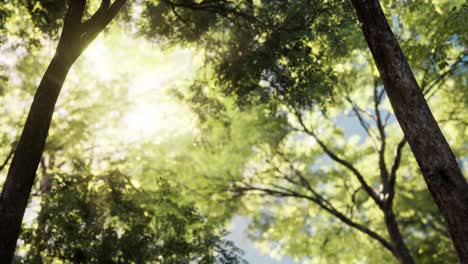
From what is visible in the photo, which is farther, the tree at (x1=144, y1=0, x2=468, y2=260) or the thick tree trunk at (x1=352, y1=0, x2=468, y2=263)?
the tree at (x1=144, y1=0, x2=468, y2=260)

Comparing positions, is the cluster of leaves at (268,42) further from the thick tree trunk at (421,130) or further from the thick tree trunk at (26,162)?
the thick tree trunk at (26,162)

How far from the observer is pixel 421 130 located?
14.8 feet

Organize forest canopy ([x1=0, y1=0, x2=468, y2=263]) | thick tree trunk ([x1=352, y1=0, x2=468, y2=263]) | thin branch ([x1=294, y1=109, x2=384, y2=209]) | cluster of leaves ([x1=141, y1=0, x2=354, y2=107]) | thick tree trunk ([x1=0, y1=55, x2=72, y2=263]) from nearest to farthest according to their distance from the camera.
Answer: thick tree trunk ([x1=352, y1=0, x2=468, y2=263]), thick tree trunk ([x1=0, y1=55, x2=72, y2=263]), forest canopy ([x1=0, y1=0, x2=468, y2=263]), cluster of leaves ([x1=141, y1=0, x2=354, y2=107]), thin branch ([x1=294, y1=109, x2=384, y2=209])

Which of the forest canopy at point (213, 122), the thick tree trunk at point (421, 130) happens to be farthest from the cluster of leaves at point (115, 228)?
the thick tree trunk at point (421, 130)

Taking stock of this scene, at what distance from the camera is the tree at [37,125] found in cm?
499

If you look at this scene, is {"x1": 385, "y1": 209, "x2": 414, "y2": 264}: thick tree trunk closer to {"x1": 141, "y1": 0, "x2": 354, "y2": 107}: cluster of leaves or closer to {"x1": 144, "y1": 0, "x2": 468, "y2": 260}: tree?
{"x1": 141, "y1": 0, "x2": 354, "y2": 107}: cluster of leaves

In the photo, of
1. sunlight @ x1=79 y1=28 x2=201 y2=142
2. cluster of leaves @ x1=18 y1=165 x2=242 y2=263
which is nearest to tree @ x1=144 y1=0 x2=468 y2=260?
sunlight @ x1=79 y1=28 x2=201 y2=142

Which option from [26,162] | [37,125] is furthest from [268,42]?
[26,162]

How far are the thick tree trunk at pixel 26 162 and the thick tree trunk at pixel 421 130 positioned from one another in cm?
393

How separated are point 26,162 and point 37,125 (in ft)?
1.62

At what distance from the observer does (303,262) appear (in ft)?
66.3

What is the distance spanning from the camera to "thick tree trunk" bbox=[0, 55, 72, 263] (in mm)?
4948

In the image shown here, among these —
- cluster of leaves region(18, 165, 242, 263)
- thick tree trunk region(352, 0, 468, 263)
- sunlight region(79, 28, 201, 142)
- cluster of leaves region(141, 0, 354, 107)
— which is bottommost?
thick tree trunk region(352, 0, 468, 263)

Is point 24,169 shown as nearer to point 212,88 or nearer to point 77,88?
point 212,88
